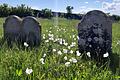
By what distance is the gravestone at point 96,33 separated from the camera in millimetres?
8352

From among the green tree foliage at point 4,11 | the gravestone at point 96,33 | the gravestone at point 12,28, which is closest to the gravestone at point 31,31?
the gravestone at point 12,28

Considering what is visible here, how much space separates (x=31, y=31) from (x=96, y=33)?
2.43 meters

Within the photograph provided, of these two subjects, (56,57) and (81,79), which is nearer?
(81,79)

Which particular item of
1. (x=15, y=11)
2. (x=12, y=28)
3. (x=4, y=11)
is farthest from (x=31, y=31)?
(x=15, y=11)

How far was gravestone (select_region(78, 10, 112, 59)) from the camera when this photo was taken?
8352mm

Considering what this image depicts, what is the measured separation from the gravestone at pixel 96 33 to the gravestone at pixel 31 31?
5.78ft

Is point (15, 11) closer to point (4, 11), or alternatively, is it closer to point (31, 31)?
point (4, 11)

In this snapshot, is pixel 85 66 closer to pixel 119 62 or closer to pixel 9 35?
pixel 119 62

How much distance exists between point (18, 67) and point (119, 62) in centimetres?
297

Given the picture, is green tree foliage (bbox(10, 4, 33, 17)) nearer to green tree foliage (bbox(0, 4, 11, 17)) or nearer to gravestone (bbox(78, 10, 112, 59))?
green tree foliage (bbox(0, 4, 11, 17))

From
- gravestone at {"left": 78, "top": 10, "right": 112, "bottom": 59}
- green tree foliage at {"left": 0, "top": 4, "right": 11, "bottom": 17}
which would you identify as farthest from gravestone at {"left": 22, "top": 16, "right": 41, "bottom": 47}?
green tree foliage at {"left": 0, "top": 4, "right": 11, "bottom": 17}

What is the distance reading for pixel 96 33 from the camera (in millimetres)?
8508

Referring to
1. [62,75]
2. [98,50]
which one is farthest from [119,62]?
[62,75]

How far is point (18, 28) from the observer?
10547 millimetres
